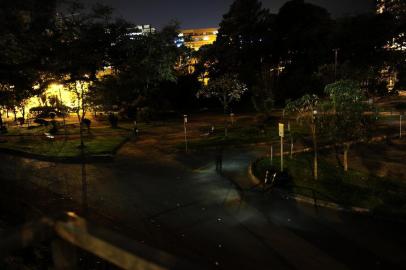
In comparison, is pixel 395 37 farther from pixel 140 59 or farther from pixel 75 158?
pixel 140 59

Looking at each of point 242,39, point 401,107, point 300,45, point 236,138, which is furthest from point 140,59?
point 242,39

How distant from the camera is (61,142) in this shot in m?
26.9

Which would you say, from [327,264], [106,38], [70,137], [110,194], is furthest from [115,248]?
[70,137]

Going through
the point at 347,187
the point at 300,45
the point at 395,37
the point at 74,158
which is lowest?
the point at 347,187

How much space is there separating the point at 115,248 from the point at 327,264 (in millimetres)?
7731

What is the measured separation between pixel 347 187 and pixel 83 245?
44.3ft

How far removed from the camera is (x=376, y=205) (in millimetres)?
12492

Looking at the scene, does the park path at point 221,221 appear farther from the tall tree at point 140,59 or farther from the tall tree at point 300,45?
the tall tree at point 300,45

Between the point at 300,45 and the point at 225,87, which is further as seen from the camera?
the point at 300,45

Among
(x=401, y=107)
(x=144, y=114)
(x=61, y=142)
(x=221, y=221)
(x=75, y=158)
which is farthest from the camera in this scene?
(x=401, y=107)

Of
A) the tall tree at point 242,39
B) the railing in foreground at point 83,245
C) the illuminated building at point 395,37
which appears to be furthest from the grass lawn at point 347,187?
the tall tree at point 242,39

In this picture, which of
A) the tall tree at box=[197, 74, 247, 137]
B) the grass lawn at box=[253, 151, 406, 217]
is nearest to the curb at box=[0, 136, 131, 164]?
the grass lawn at box=[253, 151, 406, 217]

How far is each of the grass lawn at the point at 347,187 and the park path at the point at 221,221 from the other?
96 centimetres

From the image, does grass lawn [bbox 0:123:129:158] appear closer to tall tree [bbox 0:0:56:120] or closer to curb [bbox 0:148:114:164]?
curb [bbox 0:148:114:164]
